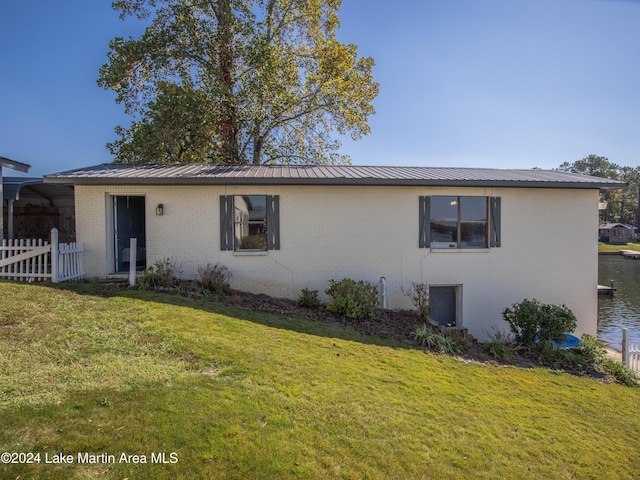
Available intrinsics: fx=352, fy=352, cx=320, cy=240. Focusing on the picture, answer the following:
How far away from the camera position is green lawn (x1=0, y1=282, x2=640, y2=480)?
2709mm

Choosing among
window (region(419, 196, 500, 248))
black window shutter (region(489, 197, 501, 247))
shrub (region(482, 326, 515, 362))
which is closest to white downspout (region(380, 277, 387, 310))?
window (region(419, 196, 500, 248))

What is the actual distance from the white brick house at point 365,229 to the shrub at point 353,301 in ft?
3.36

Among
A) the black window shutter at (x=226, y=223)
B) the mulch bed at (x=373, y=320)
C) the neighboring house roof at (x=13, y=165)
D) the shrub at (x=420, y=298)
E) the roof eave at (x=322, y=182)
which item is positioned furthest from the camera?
the black window shutter at (x=226, y=223)

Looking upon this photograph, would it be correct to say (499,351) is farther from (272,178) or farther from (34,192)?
(34,192)

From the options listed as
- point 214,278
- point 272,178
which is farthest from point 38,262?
point 272,178

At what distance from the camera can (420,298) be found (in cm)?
889

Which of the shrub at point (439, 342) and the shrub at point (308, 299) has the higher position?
the shrub at point (308, 299)

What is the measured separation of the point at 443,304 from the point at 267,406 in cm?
738

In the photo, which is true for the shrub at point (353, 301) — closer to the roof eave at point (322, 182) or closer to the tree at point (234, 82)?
the roof eave at point (322, 182)

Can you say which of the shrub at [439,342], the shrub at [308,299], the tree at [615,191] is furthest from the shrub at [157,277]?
the tree at [615,191]

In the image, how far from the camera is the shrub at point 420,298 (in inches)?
336

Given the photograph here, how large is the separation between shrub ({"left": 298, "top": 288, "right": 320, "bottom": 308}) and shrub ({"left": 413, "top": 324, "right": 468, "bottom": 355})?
8.36ft

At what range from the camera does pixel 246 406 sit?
135 inches

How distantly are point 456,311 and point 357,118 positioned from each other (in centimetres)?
1102
